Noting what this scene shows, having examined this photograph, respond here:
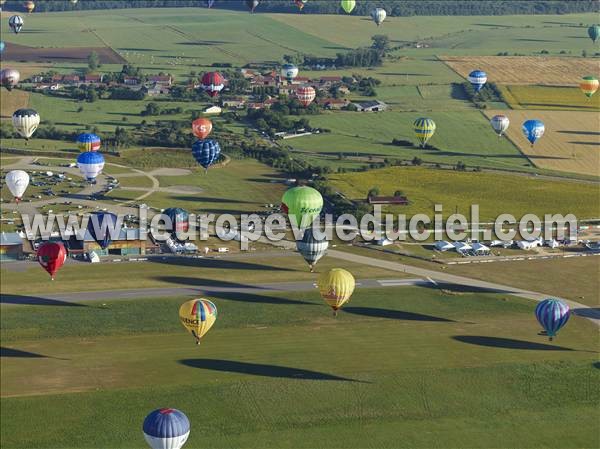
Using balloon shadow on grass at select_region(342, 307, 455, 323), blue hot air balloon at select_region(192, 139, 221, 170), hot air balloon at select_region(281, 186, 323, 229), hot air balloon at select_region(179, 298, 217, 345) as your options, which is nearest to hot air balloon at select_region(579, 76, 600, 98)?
blue hot air balloon at select_region(192, 139, 221, 170)

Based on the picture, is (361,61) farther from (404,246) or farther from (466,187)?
(404,246)

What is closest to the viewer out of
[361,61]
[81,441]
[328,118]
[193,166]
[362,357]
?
[81,441]

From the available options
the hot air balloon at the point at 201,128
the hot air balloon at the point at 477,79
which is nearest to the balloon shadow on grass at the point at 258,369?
the hot air balloon at the point at 201,128

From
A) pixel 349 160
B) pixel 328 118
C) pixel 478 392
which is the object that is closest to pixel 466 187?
pixel 349 160

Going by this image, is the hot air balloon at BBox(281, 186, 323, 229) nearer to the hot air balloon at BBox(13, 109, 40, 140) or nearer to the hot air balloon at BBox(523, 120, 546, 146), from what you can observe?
the hot air balloon at BBox(13, 109, 40, 140)

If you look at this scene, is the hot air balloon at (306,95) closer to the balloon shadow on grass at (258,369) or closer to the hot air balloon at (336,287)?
the hot air balloon at (336,287)

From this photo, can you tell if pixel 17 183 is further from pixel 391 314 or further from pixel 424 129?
pixel 424 129

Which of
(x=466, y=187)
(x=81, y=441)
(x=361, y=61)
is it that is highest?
(x=361, y=61)
